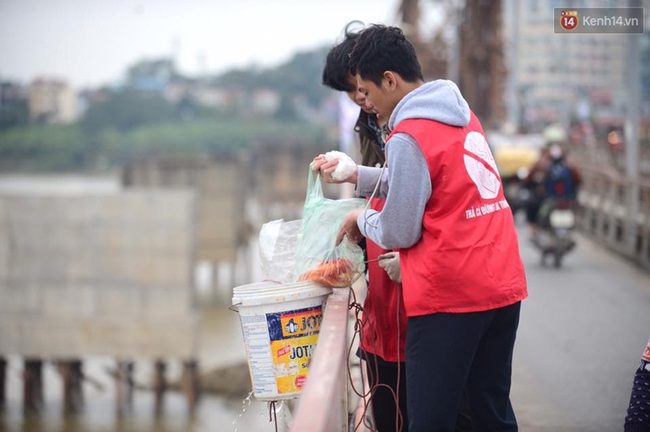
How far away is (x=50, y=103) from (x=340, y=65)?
416ft

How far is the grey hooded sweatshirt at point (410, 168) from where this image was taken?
338cm

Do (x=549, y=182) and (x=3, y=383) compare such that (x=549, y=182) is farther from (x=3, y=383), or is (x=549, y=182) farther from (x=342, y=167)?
(x=3, y=383)

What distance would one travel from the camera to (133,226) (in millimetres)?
25969

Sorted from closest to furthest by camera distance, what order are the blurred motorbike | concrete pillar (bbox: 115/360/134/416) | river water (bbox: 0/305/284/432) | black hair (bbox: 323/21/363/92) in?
black hair (bbox: 323/21/363/92) < the blurred motorbike < river water (bbox: 0/305/284/432) < concrete pillar (bbox: 115/360/134/416)

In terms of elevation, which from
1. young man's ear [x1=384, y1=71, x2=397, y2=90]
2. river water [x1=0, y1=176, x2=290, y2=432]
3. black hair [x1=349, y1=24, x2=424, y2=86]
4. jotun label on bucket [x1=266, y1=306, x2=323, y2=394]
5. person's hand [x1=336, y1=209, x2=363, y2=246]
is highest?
black hair [x1=349, y1=24, x2=424, y2=86]

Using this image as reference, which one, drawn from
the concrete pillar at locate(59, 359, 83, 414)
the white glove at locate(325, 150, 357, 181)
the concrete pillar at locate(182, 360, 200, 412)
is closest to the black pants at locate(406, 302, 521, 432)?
the white glove at locate(325, 150, 357, 181)

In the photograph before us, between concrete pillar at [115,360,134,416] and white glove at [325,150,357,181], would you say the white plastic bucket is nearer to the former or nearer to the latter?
white glove at [325,150,357,181]

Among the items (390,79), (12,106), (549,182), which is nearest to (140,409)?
(549,182)

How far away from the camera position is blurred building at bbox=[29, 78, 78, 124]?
122m

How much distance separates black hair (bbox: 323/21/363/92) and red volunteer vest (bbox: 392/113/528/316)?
0.87 meters

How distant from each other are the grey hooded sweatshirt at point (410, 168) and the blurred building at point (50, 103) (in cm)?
12276

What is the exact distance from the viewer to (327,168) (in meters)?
3.83

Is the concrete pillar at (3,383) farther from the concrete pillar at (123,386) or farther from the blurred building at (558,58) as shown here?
the blurred building at (558,58)

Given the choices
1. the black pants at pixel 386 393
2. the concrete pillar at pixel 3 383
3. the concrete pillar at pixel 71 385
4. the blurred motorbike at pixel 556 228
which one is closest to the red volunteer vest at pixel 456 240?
the black pants at pixel 386 393
